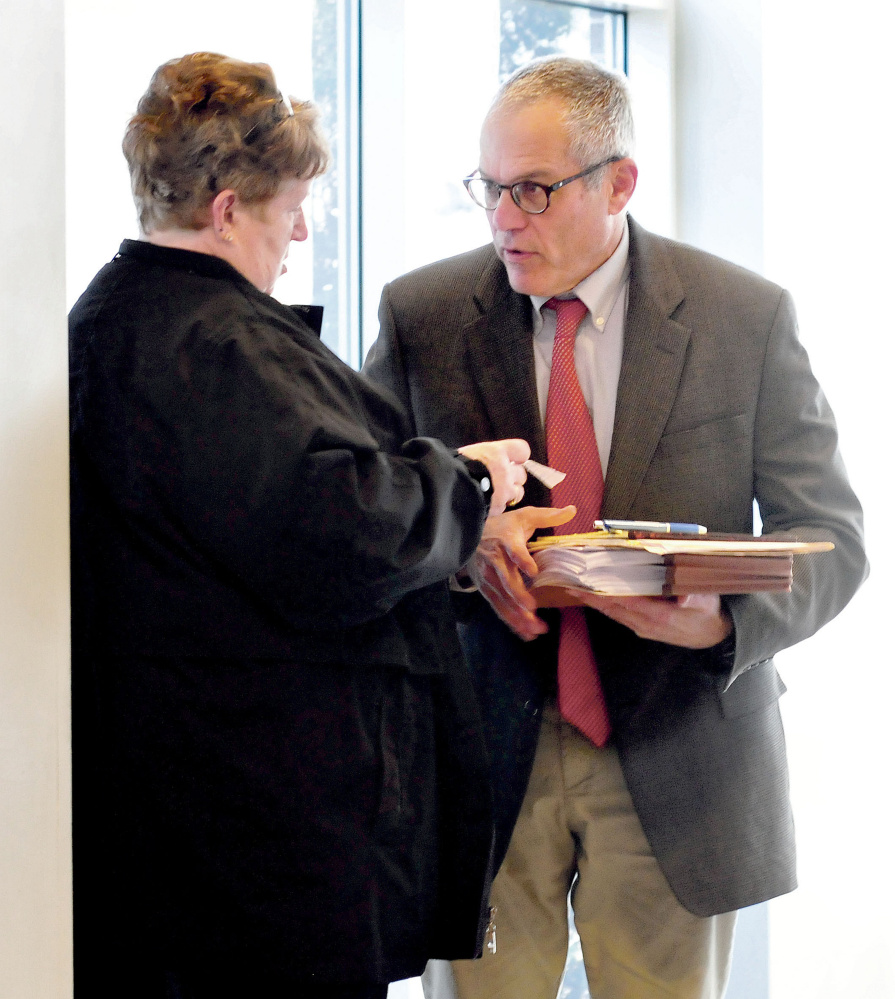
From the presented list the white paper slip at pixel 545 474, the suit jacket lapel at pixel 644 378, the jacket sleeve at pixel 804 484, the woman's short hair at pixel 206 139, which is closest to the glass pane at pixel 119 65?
the woman's short hair at pixel 206 139

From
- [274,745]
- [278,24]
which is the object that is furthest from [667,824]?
[278,24]

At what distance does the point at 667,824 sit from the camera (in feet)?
5.96

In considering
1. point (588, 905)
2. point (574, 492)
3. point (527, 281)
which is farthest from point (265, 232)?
point (588, 905)

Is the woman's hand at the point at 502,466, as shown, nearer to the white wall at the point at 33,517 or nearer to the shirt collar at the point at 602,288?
the shirt collar at the point at 602,288

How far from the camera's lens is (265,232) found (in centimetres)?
152

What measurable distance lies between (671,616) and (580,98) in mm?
884

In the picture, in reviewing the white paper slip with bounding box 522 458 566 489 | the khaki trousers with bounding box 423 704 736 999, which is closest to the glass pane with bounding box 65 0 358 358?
the white paper slip with bounding box 522 458 566 489

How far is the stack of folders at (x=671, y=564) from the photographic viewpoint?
4.95 ft

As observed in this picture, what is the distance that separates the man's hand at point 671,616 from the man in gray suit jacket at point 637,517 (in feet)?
0.15

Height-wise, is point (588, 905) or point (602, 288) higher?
point (602, 288)

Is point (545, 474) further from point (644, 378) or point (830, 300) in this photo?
point (830, 300)

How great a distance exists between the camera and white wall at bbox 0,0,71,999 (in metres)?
1.14

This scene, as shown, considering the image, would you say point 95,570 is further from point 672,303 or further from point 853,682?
point 853,682

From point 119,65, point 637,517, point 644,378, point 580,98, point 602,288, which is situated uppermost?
point 119,65
